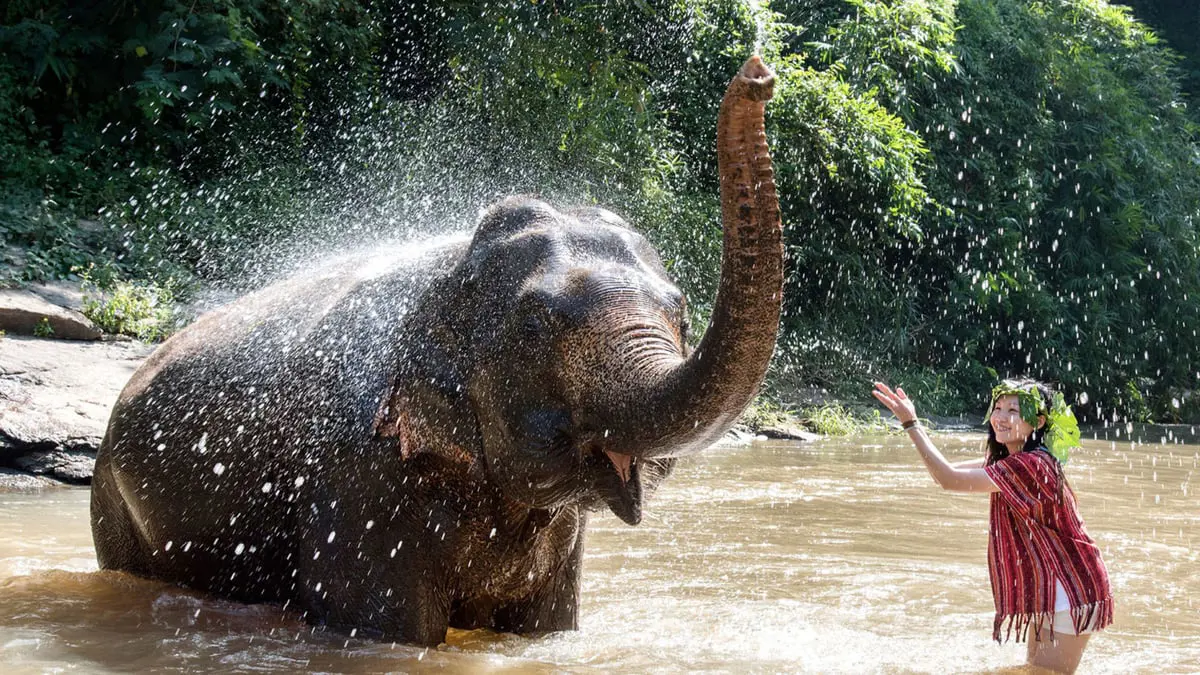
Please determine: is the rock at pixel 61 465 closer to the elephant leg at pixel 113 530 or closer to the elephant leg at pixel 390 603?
the elephant leg at pixel 113 530

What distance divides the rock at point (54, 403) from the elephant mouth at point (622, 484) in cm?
497

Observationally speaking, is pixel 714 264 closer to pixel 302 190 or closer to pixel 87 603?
pixel 302 190

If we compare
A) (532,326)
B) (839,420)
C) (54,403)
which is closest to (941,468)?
(532,326)

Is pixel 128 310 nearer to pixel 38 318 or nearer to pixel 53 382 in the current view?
A: pixel 38 318

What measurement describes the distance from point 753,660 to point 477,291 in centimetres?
139

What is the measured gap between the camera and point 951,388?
17.1 metres

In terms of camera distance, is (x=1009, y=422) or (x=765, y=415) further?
(x=765, y=415)

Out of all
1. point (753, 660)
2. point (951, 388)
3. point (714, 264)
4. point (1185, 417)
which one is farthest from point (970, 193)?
point (753, 660)

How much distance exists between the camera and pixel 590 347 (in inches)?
114

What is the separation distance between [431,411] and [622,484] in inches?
24.4

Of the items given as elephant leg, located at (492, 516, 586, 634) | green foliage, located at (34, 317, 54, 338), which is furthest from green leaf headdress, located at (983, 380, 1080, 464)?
green foliage, located at (34, 317, 54, 338)

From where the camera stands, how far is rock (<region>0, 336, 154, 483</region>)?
6945 mm

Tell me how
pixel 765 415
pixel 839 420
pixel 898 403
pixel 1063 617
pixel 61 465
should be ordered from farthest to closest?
1. pixel 839 420
2. pixel 765 415
3. pixel 61 465
4. pixel 898 403
5. pixel 1063 617

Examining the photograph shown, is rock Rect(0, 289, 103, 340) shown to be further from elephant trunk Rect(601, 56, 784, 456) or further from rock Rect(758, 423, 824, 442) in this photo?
elephant trunk Rect(601, 56, 784, 456)
